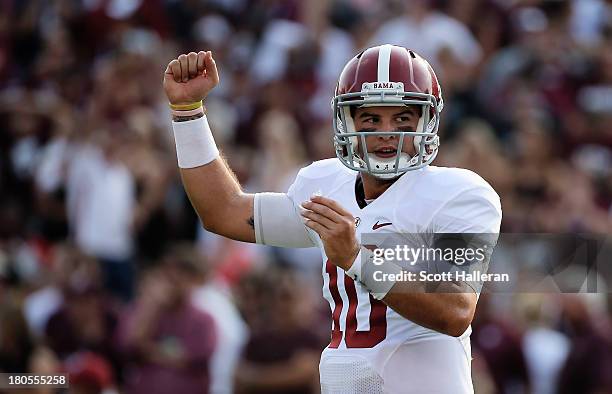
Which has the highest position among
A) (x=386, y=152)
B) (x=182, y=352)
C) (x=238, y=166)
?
(x=386, y=152)

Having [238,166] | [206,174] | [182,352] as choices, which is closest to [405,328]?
[206,174]

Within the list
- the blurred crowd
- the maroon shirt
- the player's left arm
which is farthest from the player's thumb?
the maroon shirt

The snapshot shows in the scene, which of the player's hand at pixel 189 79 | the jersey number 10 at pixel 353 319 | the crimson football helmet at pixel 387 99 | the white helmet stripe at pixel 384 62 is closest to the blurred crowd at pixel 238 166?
the player's hand at pixel 189 79

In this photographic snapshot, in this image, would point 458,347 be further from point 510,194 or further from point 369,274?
point 510,194

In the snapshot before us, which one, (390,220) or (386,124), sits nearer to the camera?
(390,220)

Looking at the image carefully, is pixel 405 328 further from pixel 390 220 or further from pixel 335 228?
pixel 335 228

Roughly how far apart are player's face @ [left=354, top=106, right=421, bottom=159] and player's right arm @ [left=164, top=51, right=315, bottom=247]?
460 mm

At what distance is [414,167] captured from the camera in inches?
155

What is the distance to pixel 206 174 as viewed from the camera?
4406 mm

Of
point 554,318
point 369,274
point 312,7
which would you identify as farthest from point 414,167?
point 312,7

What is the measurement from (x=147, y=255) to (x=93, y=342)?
3.66 ft

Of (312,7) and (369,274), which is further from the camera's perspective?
(312,7)

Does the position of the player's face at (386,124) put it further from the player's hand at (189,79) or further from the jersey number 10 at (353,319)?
the player's hand at (189,79)

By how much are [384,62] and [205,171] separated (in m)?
0.76
